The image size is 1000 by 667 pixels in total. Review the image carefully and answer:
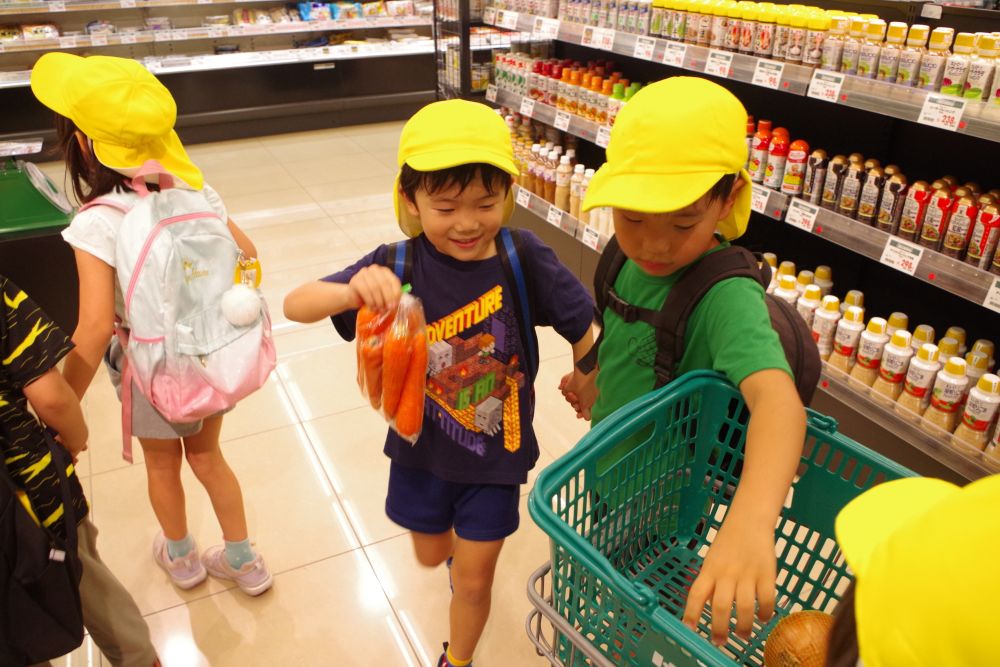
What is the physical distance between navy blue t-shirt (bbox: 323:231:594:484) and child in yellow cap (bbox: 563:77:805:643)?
17cm

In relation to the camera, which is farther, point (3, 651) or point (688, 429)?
point (3, 651)

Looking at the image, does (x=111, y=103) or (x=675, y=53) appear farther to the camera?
(x=675, y=53)

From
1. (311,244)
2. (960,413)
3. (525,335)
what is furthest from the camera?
(311,244)

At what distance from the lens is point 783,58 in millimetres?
2482

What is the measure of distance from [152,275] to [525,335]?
793 millimetres

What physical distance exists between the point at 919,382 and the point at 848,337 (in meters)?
0.25

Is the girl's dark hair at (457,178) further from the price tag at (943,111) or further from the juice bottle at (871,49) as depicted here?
the juice bottle at (871,49)

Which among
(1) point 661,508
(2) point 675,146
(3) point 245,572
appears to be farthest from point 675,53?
(3) point 245,572

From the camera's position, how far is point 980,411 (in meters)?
2.04

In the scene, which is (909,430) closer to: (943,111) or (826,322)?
(826,322)

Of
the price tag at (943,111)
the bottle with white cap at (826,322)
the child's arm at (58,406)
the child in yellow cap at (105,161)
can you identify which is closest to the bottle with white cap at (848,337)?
the bottle with white cap at (826,322)

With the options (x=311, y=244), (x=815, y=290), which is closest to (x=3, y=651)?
(x=815, y=290)

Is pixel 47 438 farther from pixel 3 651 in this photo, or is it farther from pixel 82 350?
pixel 3 651

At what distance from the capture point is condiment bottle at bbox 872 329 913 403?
7.30ft
